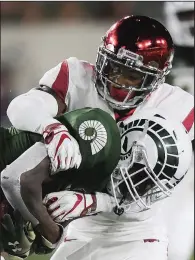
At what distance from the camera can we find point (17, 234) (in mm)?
771

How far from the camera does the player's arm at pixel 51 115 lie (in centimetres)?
71

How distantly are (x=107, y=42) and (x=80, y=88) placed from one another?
8cm

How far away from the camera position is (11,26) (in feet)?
3.55

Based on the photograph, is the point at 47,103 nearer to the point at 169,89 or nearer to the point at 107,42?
the point at 107,42

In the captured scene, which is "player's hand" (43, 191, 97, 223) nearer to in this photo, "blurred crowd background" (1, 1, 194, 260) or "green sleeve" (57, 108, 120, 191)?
"green sleeve" (57, 108, 120, 191)

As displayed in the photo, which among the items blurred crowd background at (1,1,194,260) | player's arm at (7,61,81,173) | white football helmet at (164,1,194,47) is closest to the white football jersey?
player's arm at (7,61,81,173)

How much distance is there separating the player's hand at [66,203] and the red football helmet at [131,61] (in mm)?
152

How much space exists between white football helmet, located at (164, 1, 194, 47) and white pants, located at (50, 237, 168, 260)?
1.47 feet

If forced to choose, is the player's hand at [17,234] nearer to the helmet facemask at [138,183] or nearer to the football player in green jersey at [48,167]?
the football player in green jersey at [48,167]

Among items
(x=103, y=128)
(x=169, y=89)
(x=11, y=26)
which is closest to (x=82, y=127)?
(x=103, y=128)

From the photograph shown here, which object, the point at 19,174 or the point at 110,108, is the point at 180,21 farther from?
the point at 19,174

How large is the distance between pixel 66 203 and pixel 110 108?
0.55 ft

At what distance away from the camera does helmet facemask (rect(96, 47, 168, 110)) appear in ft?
2.60

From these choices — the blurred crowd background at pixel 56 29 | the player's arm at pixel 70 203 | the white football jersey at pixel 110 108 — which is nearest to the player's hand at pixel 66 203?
the player's arm at pixel 70 203
